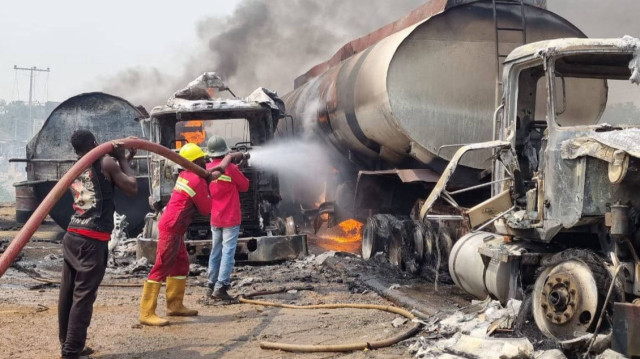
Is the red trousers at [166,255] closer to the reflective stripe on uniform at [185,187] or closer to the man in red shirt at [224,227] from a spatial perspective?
the reflective stripe on uniform at [185,187]

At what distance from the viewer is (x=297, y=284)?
8.75 metres

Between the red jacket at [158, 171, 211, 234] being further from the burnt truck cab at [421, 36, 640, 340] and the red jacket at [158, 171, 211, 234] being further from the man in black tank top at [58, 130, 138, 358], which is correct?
the burnt truck cab at [421, 36, 640, 340]

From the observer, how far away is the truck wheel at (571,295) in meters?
4.62

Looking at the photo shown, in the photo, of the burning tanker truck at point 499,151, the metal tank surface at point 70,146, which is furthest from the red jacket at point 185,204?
the metal tank surface at point 70,146

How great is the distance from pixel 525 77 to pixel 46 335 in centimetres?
488

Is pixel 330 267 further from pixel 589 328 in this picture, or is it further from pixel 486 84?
pixel 589 328

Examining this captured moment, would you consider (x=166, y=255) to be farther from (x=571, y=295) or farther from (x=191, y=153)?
(x=571, y=295)

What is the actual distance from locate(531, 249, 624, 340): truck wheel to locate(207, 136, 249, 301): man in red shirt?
3.62 metres

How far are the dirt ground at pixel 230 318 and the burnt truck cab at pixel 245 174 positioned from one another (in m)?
0.42

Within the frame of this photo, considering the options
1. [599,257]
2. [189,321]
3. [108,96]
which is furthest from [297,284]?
[108,96]

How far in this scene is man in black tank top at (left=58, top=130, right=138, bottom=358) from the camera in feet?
16.7

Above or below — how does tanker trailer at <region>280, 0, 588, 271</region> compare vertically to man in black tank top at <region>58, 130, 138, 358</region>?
above

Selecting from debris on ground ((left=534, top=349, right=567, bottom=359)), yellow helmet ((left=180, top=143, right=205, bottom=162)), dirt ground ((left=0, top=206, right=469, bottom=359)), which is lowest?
dirt ground ((left=0, top=206, right=469, bottom=359))

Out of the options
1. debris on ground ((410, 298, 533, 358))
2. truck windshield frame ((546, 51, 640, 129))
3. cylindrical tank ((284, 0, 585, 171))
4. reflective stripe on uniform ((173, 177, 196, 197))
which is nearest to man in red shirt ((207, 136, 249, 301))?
reflective stripe on uniform ((173, 177, 196, 197))
